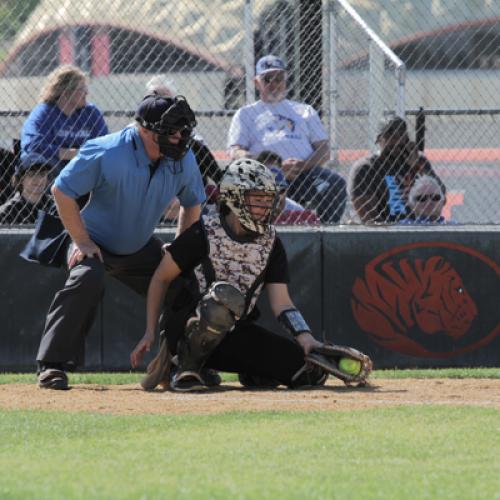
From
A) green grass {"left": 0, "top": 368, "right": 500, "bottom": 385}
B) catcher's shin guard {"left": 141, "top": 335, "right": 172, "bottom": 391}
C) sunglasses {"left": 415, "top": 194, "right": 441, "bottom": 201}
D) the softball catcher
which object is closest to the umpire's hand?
the softball catcher

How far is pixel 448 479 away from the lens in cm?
502

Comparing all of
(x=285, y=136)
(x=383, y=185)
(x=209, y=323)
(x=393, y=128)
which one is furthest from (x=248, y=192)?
(x=285, y=136)

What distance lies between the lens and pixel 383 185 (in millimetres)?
10500

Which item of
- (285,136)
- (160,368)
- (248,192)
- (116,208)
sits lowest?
(160,368)

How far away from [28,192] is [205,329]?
102 inches

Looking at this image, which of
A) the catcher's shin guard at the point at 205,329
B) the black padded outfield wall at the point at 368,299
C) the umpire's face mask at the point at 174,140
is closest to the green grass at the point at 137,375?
the black padded outfield wall at the point at 368,299

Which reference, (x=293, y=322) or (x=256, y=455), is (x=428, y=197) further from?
(x=256, y=455)

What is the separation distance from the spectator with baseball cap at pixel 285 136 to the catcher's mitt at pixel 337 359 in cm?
257

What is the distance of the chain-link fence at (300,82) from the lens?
10.5m

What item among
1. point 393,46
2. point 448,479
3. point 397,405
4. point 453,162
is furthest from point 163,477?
point 393,46

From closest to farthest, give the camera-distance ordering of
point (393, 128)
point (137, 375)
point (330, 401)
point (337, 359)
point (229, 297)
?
point (330, 401) < point (229, 297) < point (337, 359) < point (137, 375) < point (393, 128)

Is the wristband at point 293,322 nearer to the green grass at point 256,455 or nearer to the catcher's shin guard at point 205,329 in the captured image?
the catcher's shin guard at point 205,329

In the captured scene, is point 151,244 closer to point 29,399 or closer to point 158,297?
point 158,297

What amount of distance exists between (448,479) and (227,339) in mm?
3344
